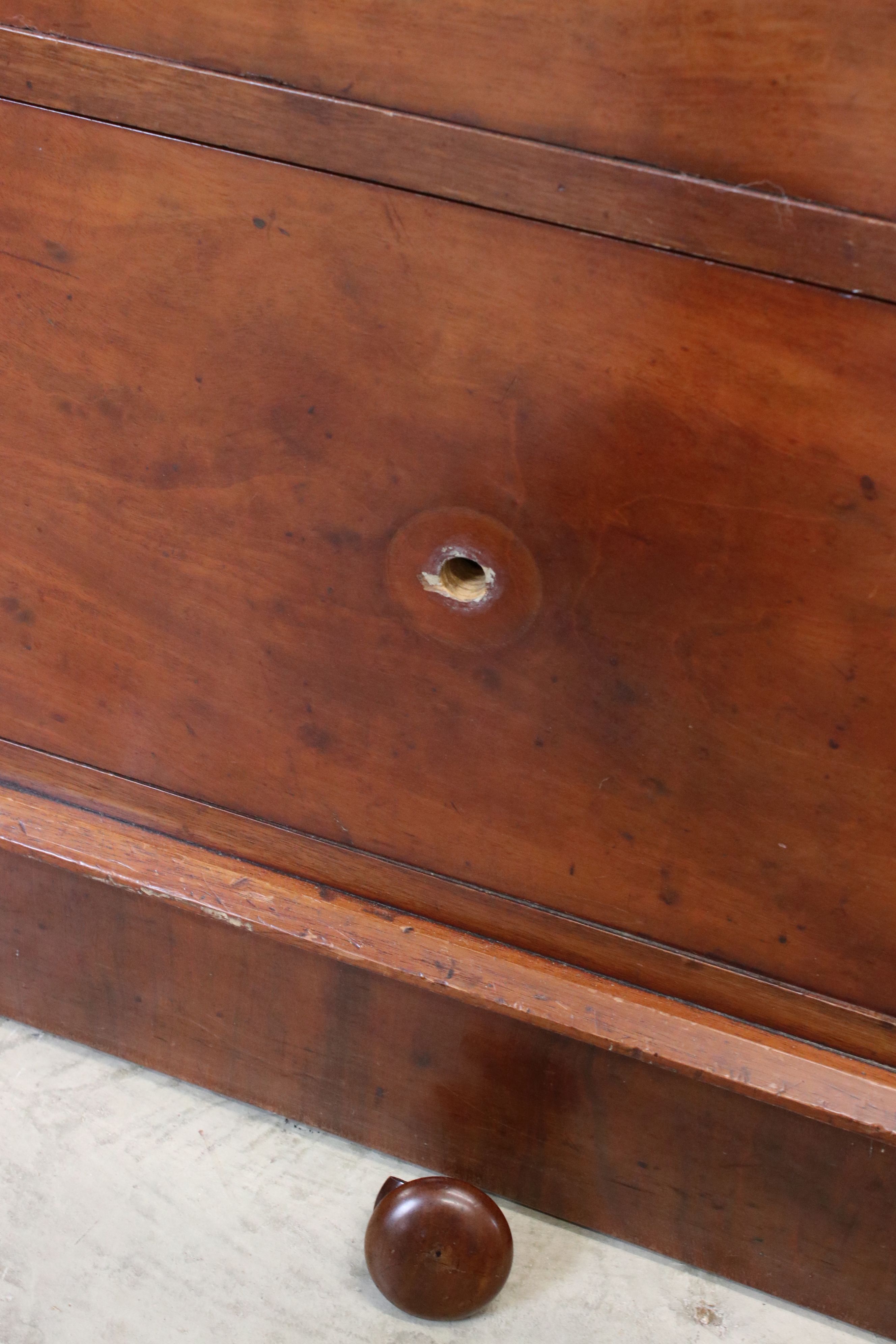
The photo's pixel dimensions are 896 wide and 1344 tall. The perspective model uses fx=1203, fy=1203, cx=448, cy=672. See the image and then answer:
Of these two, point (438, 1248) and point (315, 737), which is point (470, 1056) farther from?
point (315, 737)

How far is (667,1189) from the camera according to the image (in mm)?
1137

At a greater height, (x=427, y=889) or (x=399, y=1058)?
(x=427, y=889)

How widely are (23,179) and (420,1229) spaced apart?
3.02 feet

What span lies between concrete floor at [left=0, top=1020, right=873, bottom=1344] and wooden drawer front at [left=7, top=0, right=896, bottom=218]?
0.95 metres

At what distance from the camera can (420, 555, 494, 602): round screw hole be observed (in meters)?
1.00

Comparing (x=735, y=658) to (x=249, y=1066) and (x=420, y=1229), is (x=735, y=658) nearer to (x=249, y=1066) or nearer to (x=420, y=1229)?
(x=420, y=1229)

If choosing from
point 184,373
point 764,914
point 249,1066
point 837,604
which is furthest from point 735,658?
point 249,1066

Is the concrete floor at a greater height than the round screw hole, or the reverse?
the round screw hole

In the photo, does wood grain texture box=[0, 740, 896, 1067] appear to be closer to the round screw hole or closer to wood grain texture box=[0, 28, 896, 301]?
the round screw hole

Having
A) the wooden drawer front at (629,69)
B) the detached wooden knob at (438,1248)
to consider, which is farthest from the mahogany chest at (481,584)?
the detached wooden knob at (438,1248)

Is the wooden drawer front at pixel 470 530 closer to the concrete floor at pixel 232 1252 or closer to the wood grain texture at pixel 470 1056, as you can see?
the wood grain texture at pixel 470 1056

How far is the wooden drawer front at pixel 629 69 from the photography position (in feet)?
2.53

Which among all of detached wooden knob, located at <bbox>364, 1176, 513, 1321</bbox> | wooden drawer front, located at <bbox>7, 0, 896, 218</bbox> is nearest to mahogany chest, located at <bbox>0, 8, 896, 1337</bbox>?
wooden drawer front, located at <bbox>7, 0, 896, 218</bbox>

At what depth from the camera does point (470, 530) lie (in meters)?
0.98
